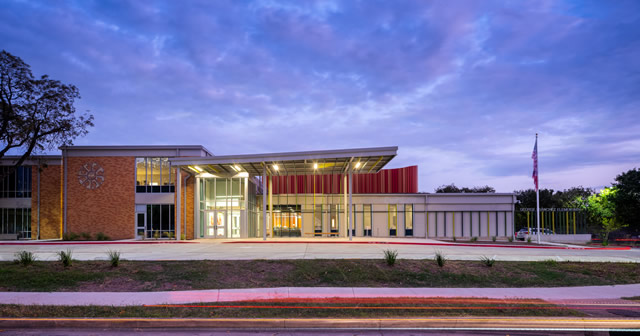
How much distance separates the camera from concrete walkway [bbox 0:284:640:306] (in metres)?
10.9

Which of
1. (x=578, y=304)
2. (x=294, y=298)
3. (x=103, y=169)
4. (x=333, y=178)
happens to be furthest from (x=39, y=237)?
(x=578, y=304)

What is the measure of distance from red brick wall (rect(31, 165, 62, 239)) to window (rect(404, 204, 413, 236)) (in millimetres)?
28457

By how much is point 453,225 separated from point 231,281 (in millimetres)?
30935

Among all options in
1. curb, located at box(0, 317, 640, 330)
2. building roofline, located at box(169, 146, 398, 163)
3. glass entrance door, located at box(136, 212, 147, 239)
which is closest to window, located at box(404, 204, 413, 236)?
building roofline, located at box(169, 146, 398, 163)

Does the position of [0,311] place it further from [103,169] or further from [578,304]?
[103,169]

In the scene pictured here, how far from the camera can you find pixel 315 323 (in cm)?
893

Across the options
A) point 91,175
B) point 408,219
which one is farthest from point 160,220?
point 408,219

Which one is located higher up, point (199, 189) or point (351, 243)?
point (199, 189)

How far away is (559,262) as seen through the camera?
17094mm

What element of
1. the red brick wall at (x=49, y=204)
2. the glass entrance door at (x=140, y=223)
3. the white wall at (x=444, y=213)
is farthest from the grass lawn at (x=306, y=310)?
the white wall at (x=444, y=213)

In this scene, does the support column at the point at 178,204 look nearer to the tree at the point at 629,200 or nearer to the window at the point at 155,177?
the window at the point at 155,177

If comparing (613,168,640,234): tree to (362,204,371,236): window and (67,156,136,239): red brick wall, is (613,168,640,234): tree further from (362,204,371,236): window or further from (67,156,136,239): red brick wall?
(67,156,136,239): red brick wall

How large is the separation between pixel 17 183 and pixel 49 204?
349cm

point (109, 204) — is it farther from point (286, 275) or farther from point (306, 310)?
point (306, 310)
